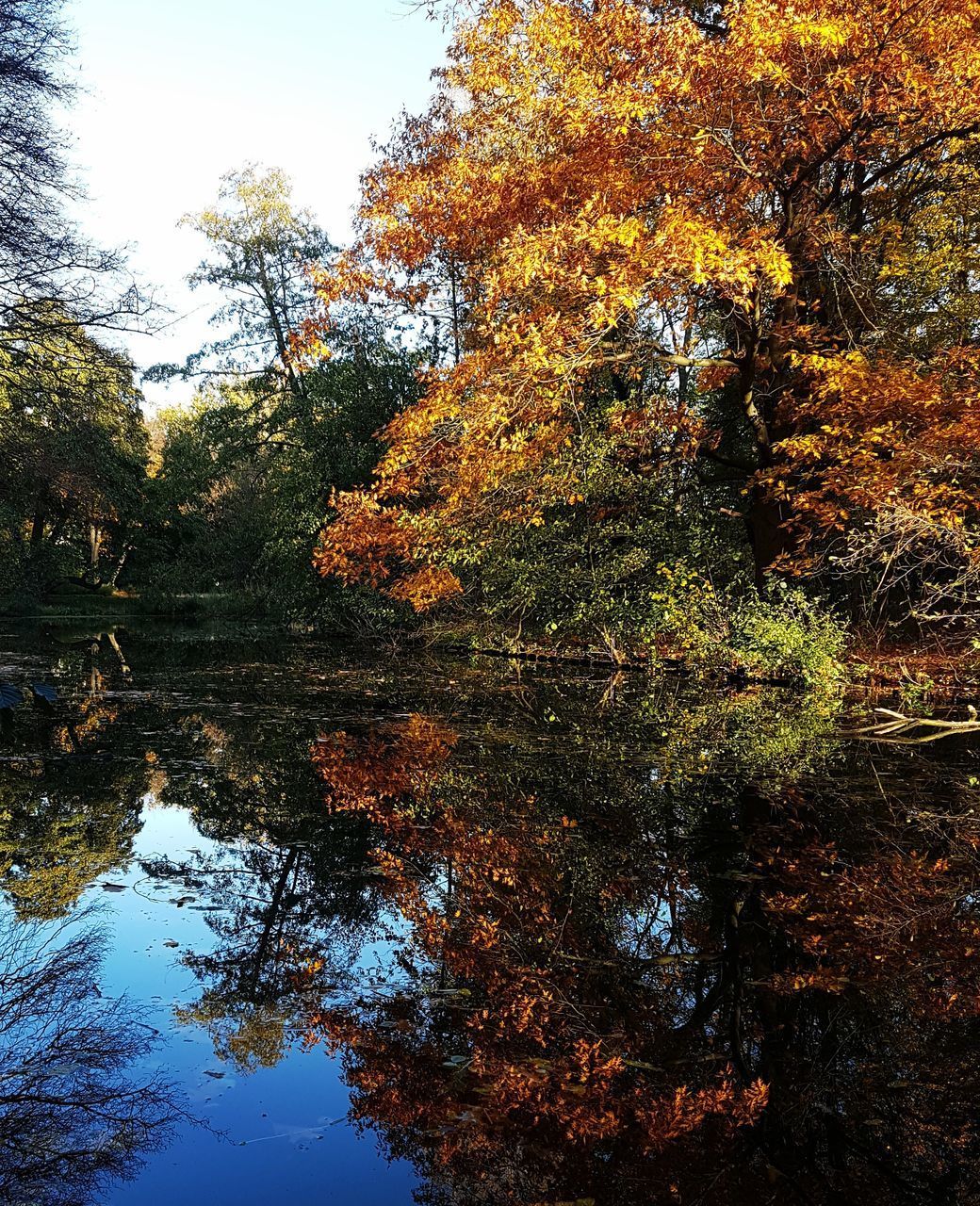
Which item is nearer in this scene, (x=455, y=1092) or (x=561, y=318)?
(x=455, y=1092)

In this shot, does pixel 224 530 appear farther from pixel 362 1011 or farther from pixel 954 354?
pixel 362 1011

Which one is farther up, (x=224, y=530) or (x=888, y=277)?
(x=224, y=530)

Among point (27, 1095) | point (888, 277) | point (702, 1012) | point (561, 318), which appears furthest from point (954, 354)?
point (27, 1095)

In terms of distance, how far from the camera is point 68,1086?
2.85 m

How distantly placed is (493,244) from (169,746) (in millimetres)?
11788

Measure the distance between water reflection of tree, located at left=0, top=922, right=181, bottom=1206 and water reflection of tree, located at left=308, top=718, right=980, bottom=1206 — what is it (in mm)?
707

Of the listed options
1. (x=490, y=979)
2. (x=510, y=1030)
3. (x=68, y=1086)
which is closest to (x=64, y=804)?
(x=68, y=1086)

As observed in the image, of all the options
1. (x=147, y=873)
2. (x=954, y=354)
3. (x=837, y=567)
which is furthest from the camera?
(x=837, y=567)

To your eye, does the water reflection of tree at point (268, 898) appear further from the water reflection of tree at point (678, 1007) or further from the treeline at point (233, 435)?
the treeline at point (233, 435)

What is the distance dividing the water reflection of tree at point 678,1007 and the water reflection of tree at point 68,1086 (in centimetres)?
71

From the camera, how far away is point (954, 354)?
11.2 m

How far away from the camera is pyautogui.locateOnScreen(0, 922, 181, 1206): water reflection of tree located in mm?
2432

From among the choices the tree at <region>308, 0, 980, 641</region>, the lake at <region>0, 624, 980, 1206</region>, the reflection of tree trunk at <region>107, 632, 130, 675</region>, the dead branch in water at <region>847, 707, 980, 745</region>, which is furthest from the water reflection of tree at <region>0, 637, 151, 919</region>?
the dead branch in water at <region>847, 707, 980, 745</region>

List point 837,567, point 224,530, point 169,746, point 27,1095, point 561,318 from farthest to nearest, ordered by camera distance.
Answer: point 224,530
point 837,567
point 561,318
point 169,746
point 27,1095
